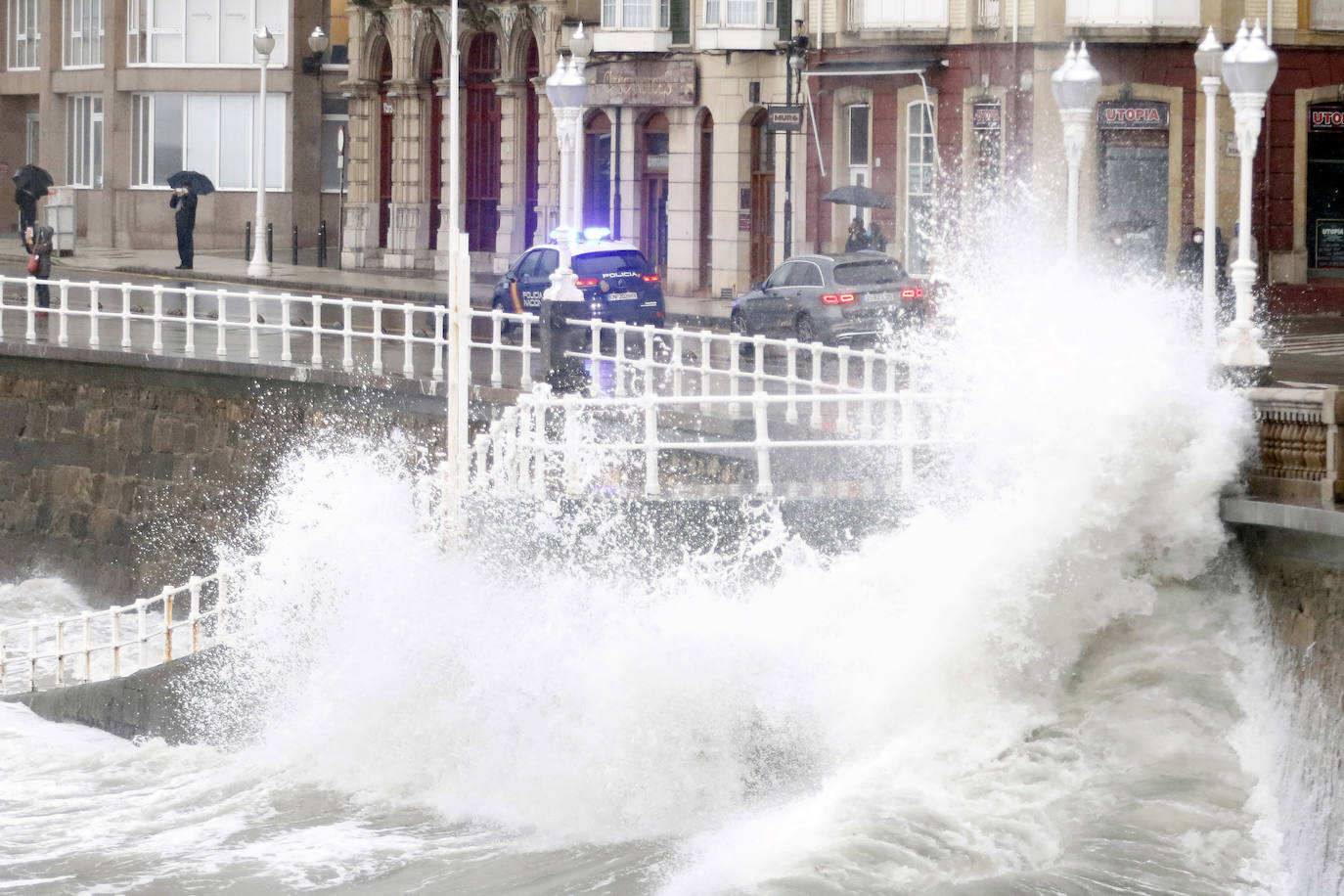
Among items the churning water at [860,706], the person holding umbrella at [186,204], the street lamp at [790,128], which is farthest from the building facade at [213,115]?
the churning water at [860,706]

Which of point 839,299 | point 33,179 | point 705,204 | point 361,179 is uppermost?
point 361,179

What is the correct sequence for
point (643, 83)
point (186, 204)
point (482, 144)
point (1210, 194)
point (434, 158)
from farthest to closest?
point (434, 158) → point (482, 144) → point (186, 204) → point (643, 83) → point (1210, 194)

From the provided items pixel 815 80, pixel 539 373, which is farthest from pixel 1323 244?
pixel 539 373

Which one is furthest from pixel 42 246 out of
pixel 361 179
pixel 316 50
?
pixel 316 50

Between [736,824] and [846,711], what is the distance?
1.19 m

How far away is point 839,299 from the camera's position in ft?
94.2

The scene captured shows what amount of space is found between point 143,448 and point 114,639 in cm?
632

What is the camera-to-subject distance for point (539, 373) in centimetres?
2164

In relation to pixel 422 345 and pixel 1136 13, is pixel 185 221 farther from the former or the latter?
pixel 1136 13

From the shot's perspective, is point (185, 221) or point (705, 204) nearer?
point (705, 204)

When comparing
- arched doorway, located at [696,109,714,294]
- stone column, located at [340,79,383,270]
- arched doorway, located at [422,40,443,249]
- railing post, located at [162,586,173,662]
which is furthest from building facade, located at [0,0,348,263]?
railing post, located at [162,586,173,662]

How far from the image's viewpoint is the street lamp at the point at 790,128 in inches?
1479

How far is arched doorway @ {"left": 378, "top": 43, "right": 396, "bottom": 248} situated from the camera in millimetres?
48719

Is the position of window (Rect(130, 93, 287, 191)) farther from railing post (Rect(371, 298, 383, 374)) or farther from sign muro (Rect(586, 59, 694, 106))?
railing post (Rect(371, 298, 383, 374))
